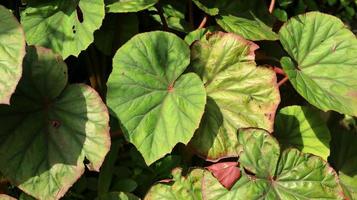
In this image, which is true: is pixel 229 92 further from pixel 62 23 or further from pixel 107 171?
pixel 62 23

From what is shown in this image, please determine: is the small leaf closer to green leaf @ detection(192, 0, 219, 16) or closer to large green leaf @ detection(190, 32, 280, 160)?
large green leaf @ detection(190, 32, 280, 160)

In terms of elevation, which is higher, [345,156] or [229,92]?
[229,92]

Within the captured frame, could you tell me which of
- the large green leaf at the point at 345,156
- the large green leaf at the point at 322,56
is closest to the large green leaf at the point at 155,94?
the large green leaf at the point at 322,56

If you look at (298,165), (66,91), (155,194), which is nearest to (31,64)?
(66,91)

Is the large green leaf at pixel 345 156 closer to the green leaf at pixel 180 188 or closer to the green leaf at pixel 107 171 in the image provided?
the green leaf at pixel 180 188

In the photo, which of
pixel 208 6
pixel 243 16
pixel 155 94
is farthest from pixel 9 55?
pixel 243 16

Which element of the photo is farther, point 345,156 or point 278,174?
point 345,156

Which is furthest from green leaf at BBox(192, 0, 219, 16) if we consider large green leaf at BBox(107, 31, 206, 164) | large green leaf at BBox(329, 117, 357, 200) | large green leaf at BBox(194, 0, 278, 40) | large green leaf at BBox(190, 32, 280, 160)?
large green leaf at BBox(329, 117, 357, 200)

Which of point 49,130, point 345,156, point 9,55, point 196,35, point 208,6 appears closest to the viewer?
point 9,55
